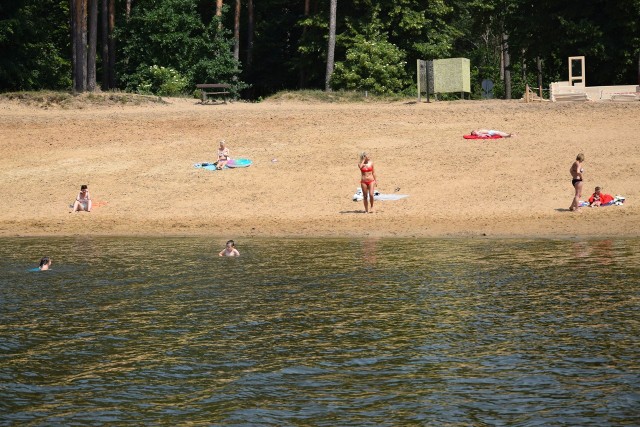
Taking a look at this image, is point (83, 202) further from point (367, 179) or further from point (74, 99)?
point (74, 99)

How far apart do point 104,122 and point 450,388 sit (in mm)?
30680

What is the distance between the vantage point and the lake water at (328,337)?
1307 centimetres

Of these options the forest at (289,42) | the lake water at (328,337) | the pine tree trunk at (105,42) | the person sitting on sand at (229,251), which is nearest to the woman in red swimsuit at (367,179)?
the lake water at (328,337)

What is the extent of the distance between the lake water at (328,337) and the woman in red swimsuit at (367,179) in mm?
4173

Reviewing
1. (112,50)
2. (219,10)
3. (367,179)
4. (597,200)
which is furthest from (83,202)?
(219,10)

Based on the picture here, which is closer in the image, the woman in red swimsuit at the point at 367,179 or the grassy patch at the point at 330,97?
the woman in red swimsuit at the point at 367,179

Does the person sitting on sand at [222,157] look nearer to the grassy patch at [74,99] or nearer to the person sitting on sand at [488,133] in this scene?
the person sitting on sand at [488,133]

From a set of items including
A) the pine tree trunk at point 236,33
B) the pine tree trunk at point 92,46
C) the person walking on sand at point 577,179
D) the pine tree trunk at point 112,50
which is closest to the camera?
the person walking on sand at point 577,179

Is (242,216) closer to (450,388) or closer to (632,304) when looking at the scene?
(632,304)

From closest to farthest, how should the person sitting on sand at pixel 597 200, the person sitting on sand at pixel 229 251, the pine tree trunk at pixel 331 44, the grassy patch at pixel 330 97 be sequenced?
the person sitting on sand at pixel 229 251 < the person sitting on sand at pixel 597 200 < the grassy patch at pixel 330 97 < the pine tree trunk at pixel 331 44

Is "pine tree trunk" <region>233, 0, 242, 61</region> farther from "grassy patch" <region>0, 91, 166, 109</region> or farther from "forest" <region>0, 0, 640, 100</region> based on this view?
"grassy patch" <region>0, 91, 166, 109</region>

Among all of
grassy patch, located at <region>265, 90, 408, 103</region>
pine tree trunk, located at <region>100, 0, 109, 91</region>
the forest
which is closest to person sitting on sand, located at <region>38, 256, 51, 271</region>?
grassy patch, located at <region>265, 90, 408, 103</region>

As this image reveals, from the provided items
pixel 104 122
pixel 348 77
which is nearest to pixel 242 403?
pixel 104 122

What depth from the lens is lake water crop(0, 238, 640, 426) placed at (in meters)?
13.1
